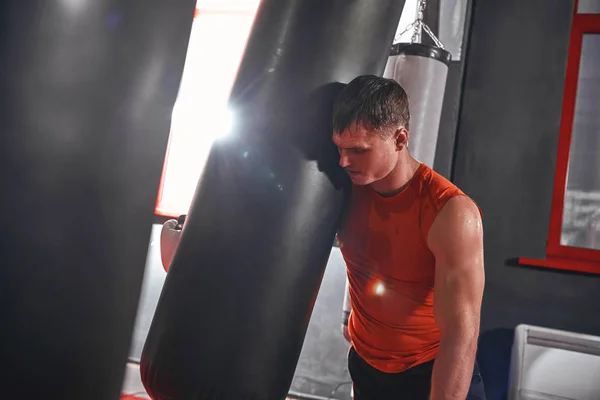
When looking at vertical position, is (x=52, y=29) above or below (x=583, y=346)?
above

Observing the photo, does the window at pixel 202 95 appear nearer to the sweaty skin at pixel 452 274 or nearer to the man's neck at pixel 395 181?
the man's neck at pixel 395 181

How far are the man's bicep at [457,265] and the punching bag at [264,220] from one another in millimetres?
269

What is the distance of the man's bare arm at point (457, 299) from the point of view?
1.03 m

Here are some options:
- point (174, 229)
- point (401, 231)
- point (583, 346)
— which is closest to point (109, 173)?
point (401, 231)

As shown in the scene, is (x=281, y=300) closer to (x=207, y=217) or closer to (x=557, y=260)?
(x=207, y=217)

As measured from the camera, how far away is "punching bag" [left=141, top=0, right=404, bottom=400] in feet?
2.76

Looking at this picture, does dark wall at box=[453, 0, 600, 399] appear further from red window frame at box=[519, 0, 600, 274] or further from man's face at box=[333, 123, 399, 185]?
man's face at box=[333, 123, 399, 185]

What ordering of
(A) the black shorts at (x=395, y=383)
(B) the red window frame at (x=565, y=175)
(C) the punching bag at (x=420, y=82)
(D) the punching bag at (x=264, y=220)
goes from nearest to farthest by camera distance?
(D) the punching bag at (x=264, y=220)
(A) the black shorts at (x=395, y=383)
(C) the punching bag at (x=420, y=82)
(B) the red window frame at (x=565, y=175)

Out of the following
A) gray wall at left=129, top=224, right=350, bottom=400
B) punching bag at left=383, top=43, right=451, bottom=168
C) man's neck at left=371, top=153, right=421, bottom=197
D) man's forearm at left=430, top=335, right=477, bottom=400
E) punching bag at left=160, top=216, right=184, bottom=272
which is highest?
punching bag at left=383, top=43, right=451, bottom=168

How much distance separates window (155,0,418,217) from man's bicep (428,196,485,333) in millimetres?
2323

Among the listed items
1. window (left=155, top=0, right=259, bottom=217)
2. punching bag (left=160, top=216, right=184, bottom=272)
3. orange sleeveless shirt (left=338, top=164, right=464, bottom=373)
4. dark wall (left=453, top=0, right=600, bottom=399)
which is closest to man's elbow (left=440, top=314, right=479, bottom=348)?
orange sleeveless shirt (left=338, top=164, right=464, bottom=373)

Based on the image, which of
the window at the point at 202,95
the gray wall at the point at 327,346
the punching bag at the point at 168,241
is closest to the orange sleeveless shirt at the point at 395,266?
the punching bag at the point at 168,241

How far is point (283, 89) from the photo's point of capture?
91 cm

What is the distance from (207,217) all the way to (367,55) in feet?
1.46
